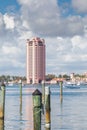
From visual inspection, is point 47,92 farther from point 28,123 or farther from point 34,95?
point 28,123

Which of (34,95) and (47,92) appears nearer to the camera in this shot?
(34,95)

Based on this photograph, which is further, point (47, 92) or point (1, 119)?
point (1, 119)

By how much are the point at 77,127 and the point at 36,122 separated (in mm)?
20646

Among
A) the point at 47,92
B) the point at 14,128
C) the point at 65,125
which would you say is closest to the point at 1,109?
the point at 47,92

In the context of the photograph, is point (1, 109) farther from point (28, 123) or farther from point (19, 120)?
point (19, 120)

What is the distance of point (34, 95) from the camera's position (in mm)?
25812

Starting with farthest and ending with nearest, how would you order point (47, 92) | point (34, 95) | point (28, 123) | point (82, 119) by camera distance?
point (82, 119) → point (28, 123) → point (47, 92) → point (34, 95)

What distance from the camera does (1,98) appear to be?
36.9m

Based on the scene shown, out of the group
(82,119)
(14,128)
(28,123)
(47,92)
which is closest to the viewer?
(47,92)

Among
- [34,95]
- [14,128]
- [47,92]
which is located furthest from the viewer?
[14,128]

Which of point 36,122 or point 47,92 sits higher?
point 47,92

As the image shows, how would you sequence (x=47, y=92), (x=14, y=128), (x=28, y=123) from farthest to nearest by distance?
(x=28, y=123)
(x=14, y=128)
(x=47, y=92)

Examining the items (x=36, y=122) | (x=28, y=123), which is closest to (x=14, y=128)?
(x=28, y=123)

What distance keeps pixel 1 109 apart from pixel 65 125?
13078mm
